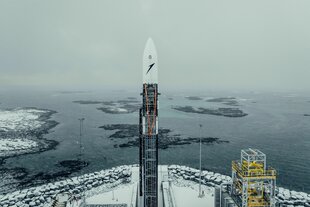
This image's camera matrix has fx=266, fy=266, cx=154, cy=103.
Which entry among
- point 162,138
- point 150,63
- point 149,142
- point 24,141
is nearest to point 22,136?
point 24,141

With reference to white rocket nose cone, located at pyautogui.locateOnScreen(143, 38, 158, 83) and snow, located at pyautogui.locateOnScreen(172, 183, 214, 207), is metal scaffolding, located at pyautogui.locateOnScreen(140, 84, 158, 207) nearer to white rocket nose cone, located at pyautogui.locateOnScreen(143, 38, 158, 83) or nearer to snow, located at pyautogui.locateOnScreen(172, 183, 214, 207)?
white rocket nose cone, located at pyautogui.locateOnScreen(143, 38, 158, 83)

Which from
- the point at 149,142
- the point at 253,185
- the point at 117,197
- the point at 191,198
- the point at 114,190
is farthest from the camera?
the point at 114,190

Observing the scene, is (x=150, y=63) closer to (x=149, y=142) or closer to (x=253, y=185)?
(x=149, y=142)

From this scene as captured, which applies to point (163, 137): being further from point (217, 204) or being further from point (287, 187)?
point (217, 204)

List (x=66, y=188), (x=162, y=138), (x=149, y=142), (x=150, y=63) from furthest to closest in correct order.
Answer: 1. (x=162, y=138)
2. (x=66, y=188)
3. (x=149, y=142)
4. (x=150, y=63)

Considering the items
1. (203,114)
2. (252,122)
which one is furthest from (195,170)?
(203,114)

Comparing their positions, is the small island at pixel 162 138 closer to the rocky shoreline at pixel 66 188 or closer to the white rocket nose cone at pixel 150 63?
the rocky shoreline at pixel 66 188
